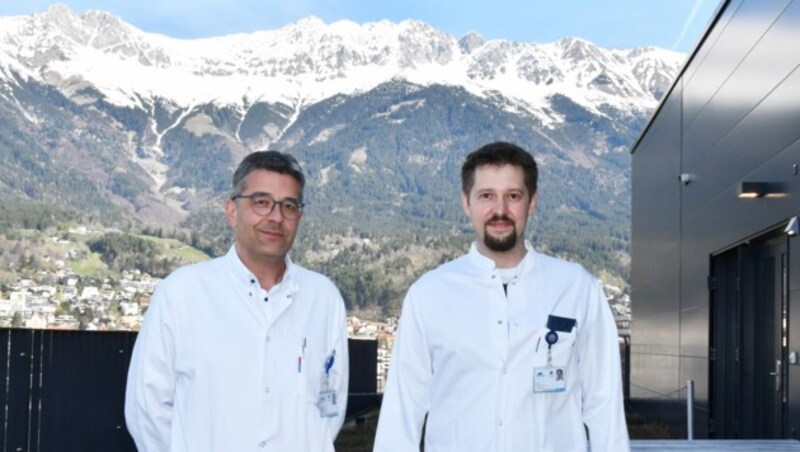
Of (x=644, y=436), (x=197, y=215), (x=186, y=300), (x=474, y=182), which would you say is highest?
(x=197, y=215)

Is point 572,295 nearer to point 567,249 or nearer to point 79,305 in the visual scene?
point 79,305

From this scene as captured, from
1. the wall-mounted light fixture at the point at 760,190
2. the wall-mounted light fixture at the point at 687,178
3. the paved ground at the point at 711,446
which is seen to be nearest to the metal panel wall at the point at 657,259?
the wall-mounted light fixture at the point at 687,178

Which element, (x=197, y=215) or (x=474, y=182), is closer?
(x=474, y=182)

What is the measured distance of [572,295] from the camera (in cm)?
372

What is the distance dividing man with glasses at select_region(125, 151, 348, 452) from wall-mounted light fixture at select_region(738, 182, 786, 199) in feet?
20.5

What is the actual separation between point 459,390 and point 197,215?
450 ft

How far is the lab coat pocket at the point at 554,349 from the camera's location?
3609 mm

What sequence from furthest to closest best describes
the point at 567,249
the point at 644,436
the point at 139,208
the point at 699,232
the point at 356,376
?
the point at 139,208, the point at 567,249, the point at 356,376, the point at 644,436, the point at 699,232

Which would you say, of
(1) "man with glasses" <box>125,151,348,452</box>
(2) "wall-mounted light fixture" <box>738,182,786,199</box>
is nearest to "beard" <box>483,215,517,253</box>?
(1) "man with glasses" <box>125,151,348,452</box>

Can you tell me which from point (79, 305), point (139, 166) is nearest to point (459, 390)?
point (79, 305)

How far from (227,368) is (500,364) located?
943 millimetres

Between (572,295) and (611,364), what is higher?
(572,295)

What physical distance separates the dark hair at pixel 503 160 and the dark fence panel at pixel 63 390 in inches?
200

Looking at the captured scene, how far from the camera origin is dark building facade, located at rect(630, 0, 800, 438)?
8930 mm
